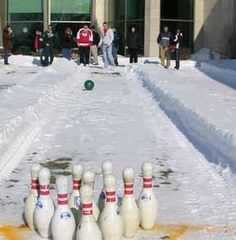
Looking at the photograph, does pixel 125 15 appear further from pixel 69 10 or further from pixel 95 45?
pixel 95 45

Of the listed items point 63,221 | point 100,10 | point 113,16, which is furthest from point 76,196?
point 113,16

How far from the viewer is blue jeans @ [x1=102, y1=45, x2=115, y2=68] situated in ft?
80.9

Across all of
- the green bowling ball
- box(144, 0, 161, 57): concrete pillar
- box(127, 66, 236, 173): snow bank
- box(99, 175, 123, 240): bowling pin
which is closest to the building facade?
box(144, 0, 161, 57): concrete pillar

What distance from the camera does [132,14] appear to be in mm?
35875

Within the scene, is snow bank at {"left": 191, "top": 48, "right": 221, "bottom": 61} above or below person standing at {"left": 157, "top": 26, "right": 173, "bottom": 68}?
below

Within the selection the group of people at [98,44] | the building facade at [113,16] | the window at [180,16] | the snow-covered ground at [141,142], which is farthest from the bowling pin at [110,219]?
the window at [180,16]

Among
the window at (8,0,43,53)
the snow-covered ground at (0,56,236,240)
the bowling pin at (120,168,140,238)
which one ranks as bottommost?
the snow-covered ground at (0,56,236,240)

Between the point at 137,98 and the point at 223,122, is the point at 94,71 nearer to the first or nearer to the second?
the point at 137,98

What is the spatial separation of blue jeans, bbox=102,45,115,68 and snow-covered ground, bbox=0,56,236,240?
7.11 meters

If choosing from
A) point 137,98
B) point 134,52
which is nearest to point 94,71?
point 134,52

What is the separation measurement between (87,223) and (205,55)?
30.9 meters

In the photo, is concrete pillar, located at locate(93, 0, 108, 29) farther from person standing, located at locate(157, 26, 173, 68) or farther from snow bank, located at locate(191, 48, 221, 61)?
person standing, located at locate(157, 26, 173, 68)

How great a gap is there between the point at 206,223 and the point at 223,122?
13.3 ft

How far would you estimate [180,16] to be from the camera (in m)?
36.0
